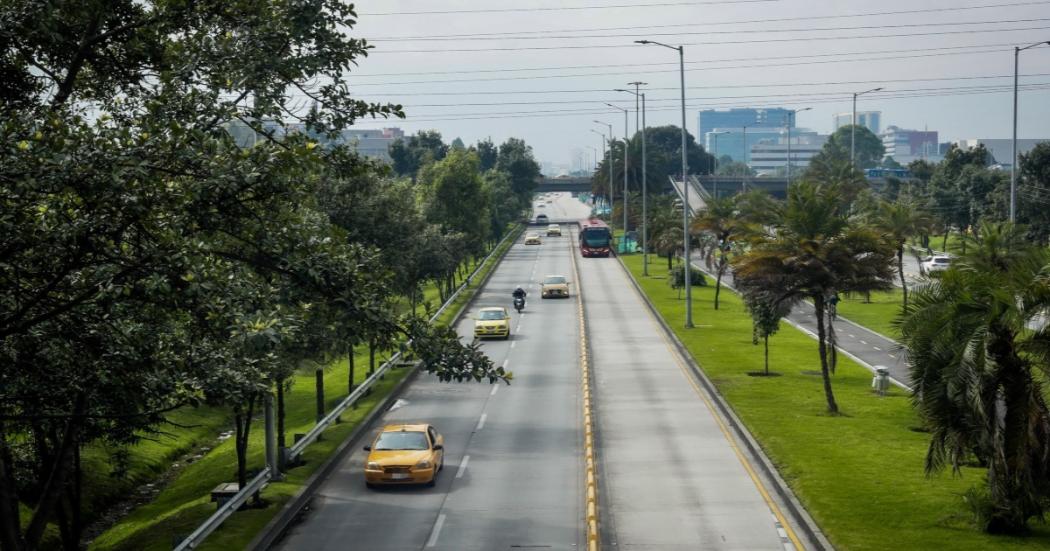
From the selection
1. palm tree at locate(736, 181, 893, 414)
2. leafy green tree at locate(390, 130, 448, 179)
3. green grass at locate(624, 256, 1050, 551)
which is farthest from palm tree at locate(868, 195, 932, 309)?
leafy green tree at locate(390, 130, 448, 179)

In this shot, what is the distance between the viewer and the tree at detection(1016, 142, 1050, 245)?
2844 inches

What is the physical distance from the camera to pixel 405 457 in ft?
83.9

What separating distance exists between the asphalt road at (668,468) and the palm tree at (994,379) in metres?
3.50

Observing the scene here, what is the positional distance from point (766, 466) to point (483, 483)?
242 inches

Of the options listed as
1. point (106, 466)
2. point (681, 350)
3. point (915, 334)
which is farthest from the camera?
point (681, 350)

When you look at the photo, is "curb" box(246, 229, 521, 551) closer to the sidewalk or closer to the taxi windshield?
the taxi windshield

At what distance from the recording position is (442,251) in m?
50.5

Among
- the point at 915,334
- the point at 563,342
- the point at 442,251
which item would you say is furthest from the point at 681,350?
the point at 915,334

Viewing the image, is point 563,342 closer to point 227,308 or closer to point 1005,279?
point 1005,279

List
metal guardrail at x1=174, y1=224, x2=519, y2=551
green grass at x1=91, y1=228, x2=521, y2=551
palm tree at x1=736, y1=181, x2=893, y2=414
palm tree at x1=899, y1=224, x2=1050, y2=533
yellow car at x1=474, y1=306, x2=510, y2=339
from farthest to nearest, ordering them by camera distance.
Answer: yellow car at x1=474, y1=306, x2=510, y2=339 < palm tree at x1=736, y1=181, x2=893, y2=414 < green grass at x1=91, y1=228, x2=521, y2=551 < metal guardrail at x1=174, y1=224, x2=519, y2=551 < palm tree at x1=899, y1=224, x2=1050, y2=533

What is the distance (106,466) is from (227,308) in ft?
68.3

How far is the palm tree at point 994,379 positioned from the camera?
19.1 meters

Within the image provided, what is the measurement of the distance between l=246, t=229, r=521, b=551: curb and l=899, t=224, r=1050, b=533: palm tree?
11.6 meters

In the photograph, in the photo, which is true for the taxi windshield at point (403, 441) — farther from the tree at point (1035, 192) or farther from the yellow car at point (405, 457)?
the tree at point (1035, 192)
